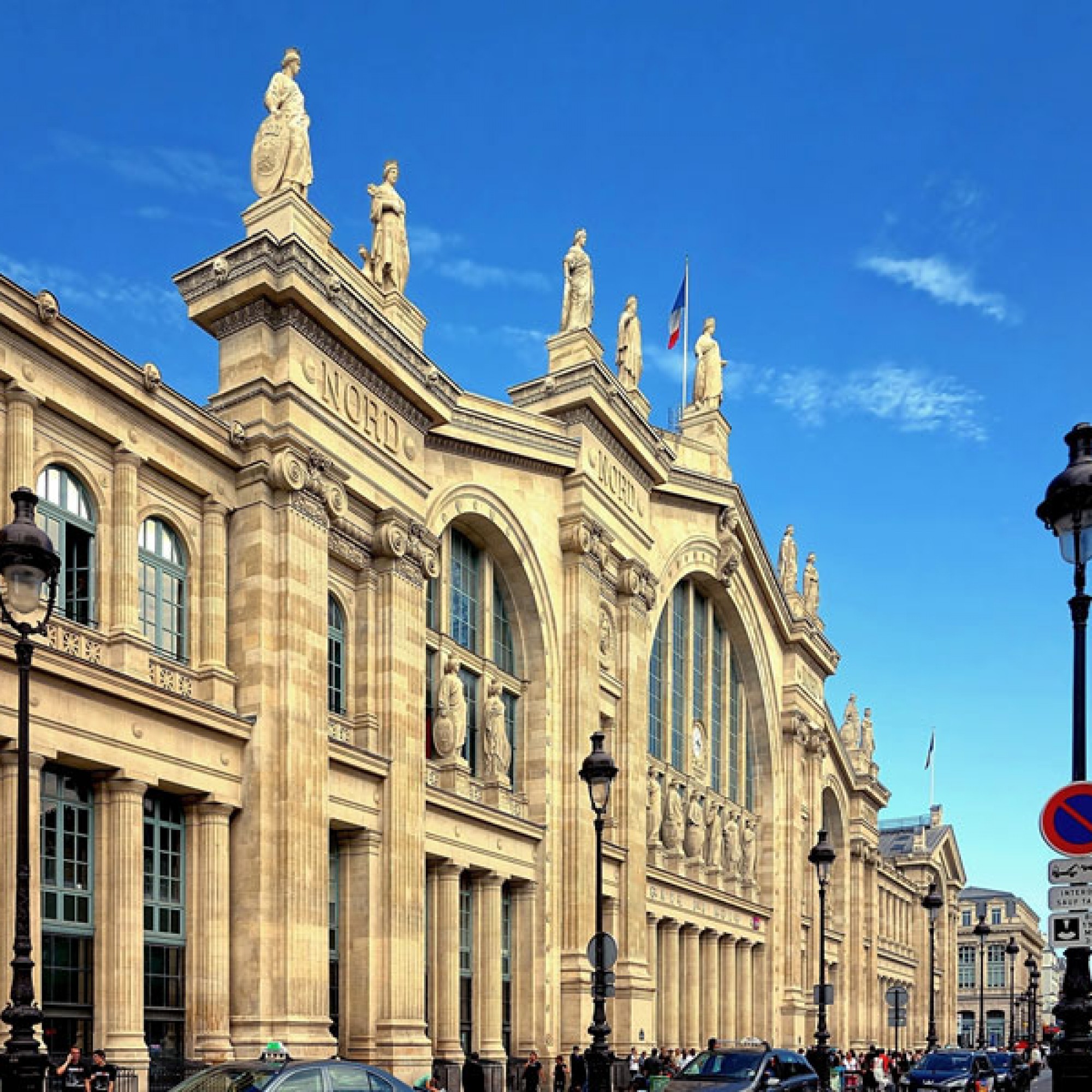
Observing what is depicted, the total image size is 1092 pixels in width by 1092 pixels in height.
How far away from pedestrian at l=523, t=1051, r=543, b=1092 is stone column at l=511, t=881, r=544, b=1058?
1690 millimetres

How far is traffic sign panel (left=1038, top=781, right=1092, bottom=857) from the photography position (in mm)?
11672

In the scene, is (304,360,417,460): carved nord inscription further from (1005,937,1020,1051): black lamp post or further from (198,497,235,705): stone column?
(1005,937,1020,1051): black lamp post

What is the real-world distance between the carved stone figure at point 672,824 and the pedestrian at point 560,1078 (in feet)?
44.8

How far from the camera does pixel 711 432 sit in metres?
53.7

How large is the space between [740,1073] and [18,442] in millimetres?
14315

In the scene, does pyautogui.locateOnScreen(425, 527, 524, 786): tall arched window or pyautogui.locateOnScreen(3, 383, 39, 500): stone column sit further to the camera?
pyautogui.locateOnScreen(425, 527, 524, 786): tall arched window

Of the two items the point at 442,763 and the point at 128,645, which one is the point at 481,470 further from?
the point at 128,645

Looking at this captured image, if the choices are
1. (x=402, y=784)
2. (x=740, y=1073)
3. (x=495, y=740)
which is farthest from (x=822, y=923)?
(x=740, y=1073)

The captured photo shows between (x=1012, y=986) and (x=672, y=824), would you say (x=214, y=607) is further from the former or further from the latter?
(x=1012, y=986)

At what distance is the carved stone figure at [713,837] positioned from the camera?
173 ft

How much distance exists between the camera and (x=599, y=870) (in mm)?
23391

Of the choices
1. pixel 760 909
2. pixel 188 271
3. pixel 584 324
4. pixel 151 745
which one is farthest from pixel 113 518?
pixel 760 909

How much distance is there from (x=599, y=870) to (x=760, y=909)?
117ft

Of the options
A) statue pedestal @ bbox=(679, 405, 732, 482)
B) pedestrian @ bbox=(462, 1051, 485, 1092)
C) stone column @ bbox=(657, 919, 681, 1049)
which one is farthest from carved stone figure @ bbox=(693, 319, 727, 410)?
pedestrian @ bbox=(462, 1051, 485, 1092)
